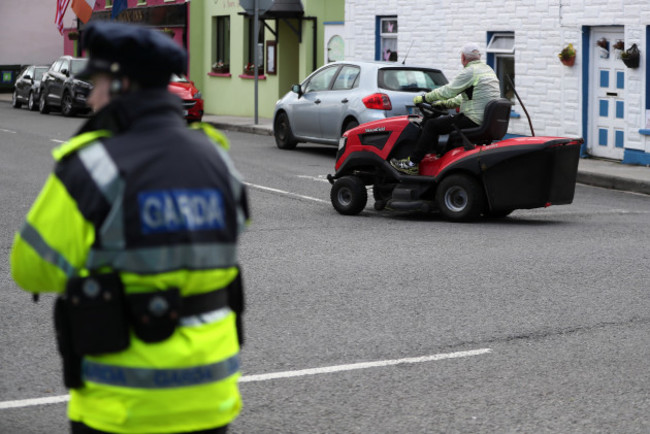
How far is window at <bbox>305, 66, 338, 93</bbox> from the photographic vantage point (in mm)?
20594

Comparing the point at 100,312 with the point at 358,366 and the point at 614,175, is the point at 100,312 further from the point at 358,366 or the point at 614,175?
the point at 614,175

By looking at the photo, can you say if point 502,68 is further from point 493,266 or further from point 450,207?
point 493,266

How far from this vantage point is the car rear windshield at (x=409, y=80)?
1928cm

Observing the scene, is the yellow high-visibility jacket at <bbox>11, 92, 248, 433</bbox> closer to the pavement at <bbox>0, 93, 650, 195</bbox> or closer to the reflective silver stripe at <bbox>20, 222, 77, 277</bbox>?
the reflective silver stripe at <bbox>20, 222, 77, 277</bbox>

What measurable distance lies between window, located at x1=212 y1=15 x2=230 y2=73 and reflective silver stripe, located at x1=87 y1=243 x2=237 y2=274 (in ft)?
105

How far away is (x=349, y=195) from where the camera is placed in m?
13.2

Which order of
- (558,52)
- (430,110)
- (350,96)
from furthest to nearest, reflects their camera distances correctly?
(558,52) < (350,96) < (430,110)

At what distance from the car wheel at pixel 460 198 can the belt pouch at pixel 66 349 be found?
9.56 metres

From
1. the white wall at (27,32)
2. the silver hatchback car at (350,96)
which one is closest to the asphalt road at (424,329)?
the silver hatchback car at (350,96)

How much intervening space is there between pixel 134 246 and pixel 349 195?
33.4ft

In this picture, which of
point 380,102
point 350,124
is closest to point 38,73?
point 350,124

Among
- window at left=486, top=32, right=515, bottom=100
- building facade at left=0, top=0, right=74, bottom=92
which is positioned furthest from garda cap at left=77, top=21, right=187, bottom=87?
building facade at left=0, top=0, right=74, bottom=92

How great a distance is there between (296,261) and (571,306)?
8.48ft

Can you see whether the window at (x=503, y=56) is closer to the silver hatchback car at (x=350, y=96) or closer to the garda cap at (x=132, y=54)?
the silver hatchback car at (x=350, y=96)
